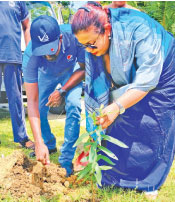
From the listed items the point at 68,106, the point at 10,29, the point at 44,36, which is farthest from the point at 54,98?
the point at 10,29

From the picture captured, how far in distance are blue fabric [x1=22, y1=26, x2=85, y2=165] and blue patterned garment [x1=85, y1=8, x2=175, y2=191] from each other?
0.39m

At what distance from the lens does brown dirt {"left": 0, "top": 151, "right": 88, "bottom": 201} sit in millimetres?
2381

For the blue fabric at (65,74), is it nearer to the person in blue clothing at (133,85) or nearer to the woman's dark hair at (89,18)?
the person in blue clothing at (133,85)

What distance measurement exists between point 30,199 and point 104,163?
64 cm

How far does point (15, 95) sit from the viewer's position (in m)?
3.73

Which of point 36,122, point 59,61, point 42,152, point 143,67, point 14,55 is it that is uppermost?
point 143,67

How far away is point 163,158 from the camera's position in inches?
Result: 93.8

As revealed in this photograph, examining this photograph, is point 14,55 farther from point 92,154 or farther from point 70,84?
point 92,154

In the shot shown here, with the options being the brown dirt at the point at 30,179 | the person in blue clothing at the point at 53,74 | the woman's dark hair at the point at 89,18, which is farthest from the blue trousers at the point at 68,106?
the woman's dark hair at the point at 89,18

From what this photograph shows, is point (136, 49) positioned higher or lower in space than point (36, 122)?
higher

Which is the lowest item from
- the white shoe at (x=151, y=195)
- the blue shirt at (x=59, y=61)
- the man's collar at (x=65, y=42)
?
the white shoe at (x=151, y=195)

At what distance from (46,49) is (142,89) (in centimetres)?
92

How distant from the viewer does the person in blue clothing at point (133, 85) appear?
1994mm

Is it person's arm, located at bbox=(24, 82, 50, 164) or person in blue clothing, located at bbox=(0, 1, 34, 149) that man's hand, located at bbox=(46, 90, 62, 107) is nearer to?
person's arm, located at bbox=(24, 82, 50, 164)
